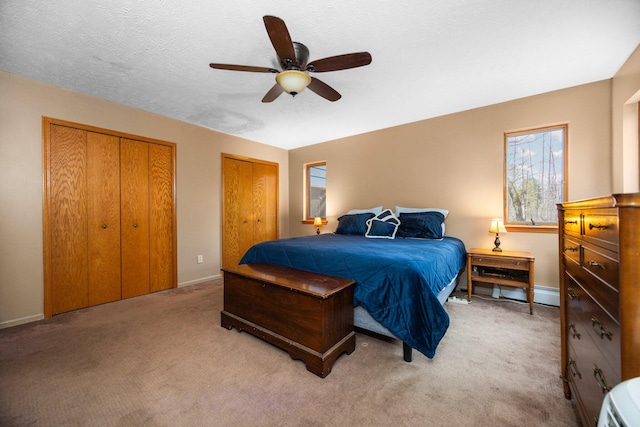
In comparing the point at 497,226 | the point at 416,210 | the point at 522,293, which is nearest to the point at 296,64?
the point at 416,210

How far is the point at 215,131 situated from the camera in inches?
161

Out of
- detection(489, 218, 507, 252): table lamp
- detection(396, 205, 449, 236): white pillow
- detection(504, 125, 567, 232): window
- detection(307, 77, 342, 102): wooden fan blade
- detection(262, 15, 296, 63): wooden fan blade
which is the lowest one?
detection(489, 218, 507, 252): table lamp

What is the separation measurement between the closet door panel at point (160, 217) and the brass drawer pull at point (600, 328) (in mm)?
4091

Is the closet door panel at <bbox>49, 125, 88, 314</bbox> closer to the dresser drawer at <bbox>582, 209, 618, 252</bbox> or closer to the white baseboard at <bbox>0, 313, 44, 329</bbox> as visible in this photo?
the white baseboard at <bbox>0, 313, 44, 329</bbox>

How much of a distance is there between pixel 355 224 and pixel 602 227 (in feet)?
9.68

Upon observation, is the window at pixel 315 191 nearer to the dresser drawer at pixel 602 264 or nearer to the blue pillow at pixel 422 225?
the blue pillow at pixel 422 225

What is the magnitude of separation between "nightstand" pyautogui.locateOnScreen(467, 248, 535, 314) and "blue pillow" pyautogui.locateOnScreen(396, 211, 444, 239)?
0.46m

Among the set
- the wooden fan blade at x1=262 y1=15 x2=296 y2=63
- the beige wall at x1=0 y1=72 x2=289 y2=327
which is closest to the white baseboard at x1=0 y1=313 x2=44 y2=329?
the beige wall at x1=0 y1=72 x2=289 y2=327

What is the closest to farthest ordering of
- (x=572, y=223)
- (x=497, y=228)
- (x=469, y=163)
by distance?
(x=572, y=223), (x=497, y=228), (x=469, y=163)

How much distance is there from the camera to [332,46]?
A: 6.86ft

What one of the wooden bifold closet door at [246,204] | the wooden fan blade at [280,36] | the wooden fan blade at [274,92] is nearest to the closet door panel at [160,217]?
the wooden bifold closet door at [246,204]

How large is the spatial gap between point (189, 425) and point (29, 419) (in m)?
0.85

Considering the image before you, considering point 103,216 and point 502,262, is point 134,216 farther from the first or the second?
point 502,262

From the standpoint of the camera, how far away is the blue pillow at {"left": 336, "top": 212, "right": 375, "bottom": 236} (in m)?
3.73
